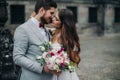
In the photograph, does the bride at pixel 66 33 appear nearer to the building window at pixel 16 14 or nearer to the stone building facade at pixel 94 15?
the building window at pixel 16 14

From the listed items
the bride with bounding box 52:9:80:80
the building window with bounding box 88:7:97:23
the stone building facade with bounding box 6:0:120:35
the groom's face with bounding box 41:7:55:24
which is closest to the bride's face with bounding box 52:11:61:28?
the bride with bounding box 52:9:80:80

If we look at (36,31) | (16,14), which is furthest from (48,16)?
(16,14)

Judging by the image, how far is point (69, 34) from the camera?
12.7ft

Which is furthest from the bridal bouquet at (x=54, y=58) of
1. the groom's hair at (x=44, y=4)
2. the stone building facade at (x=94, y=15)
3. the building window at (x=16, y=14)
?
the stone building facade at (x=94, y=15)

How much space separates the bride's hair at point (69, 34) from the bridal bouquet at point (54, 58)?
17cm

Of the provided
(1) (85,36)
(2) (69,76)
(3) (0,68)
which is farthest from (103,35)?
(2) (69,76)

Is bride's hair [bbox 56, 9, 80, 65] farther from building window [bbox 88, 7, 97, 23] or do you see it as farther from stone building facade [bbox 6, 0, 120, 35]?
building window [bbox 88, 7, 97, 23]

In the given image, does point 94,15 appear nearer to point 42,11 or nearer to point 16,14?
point 16,14

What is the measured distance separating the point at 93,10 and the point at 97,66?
51.9 ft

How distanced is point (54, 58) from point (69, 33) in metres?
0.42

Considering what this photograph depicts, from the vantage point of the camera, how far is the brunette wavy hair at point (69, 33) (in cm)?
382

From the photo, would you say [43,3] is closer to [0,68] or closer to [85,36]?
[0,68]

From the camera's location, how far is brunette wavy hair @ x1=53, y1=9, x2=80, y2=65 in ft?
12.5

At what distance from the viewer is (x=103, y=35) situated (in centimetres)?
2689
